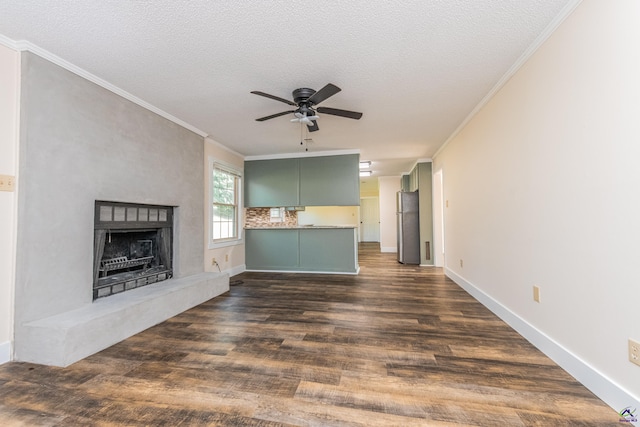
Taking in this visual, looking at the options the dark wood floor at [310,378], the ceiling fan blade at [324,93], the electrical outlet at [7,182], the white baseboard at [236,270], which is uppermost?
the ceiling fan blade at [324,93]

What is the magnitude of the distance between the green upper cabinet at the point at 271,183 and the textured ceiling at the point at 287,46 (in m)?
2.22

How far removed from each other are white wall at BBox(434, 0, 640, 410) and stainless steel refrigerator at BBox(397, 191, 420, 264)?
11.3 ft

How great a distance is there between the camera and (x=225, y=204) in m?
5.14

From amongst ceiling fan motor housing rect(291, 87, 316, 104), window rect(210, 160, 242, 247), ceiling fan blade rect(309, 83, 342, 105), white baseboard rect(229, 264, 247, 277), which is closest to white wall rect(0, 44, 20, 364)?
ceiling fan motor housing rect(291, 87, 316, 104)

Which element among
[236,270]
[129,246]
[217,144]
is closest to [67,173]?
[129,246]

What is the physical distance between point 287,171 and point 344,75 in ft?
10.5

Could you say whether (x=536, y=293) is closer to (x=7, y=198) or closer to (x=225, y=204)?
(x=7, y=198)

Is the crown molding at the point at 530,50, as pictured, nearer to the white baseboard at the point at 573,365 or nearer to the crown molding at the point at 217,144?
the white baseboard at the point at 573,365

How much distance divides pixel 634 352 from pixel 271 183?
17.0 feet

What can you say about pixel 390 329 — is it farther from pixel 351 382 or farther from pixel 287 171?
pixel 287 171

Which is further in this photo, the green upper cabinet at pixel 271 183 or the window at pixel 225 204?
the green upper cabinet at pixel 271 183

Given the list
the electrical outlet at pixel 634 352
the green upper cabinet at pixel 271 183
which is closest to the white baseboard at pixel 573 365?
the electrical outlet at pixel 634 352

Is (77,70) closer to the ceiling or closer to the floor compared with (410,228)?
closer to the ceiling

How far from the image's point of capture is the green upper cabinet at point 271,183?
557cm
